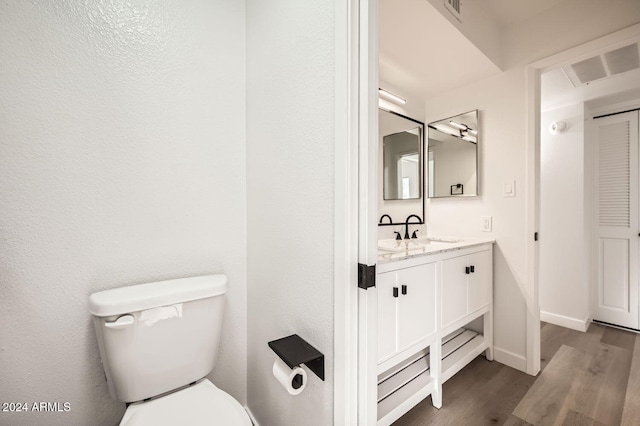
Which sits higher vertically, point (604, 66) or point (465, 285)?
point (604, 66)

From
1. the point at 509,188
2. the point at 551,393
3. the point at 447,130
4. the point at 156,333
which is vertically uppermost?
the point at 447,130

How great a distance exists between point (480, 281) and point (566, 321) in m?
1.54

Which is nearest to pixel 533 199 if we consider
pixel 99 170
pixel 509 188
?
pixel 509 188

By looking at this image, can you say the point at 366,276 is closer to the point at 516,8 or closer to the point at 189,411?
the point at 189,411

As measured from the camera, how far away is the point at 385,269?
47.9 inches

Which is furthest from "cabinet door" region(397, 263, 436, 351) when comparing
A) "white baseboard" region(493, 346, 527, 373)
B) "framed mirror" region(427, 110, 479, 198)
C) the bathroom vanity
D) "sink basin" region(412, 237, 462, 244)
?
"framed mirror" region(427, 110, 479, 198)

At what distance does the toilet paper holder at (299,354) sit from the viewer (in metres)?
0.85

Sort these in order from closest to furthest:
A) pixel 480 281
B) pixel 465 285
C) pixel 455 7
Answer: pixel 455 7 < pixel 465 285 < pixel 480 281

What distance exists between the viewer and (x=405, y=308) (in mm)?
1325

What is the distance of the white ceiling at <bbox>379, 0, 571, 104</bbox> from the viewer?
149 cm

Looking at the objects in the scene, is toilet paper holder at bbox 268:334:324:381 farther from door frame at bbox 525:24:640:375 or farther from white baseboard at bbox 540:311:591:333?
white baseboard at bbox 540:311:591:333

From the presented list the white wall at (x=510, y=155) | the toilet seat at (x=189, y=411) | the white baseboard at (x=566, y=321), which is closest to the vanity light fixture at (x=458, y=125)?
the white wall at (x=510, y=155)

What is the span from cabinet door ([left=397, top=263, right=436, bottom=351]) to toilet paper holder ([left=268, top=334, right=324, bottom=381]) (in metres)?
0.57

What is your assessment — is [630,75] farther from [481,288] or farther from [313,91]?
[313,91]
